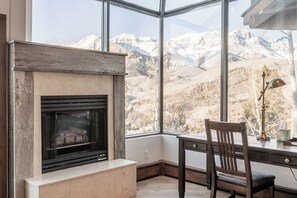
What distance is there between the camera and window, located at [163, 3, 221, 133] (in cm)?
415

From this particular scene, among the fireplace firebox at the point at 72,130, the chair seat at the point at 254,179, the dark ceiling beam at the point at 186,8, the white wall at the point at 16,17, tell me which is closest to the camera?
the chair seat at the point at 254,179

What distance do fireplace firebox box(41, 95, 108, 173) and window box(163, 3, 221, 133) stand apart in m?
1.30

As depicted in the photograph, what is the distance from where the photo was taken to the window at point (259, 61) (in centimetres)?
345

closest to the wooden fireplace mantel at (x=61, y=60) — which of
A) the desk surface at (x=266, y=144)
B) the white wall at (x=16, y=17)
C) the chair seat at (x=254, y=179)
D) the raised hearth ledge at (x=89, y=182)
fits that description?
the white wall at (x=16, y=17)

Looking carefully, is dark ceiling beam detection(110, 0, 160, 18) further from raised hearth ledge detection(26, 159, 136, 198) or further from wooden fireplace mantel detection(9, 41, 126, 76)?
raised hearth ledge detection(26, 159, 136, 198)

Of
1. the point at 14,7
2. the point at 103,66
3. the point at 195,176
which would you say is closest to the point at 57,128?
the point at 103,66

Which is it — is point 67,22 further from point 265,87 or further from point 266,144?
point 266,144

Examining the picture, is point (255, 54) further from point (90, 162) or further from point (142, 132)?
point (90, 162)

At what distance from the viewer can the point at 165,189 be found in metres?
3.91

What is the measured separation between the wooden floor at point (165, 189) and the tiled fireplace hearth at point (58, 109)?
41 centimetres

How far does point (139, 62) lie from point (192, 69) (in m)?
0.77

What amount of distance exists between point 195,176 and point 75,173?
1786 millimetres

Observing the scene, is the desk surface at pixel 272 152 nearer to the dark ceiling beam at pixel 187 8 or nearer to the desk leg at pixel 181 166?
the desk leg at pixel 181 166

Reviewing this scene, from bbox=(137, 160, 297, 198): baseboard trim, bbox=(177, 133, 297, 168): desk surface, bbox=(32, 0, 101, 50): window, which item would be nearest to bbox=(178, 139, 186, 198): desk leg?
bbox=(177, 133, 297, 168): desk surface
